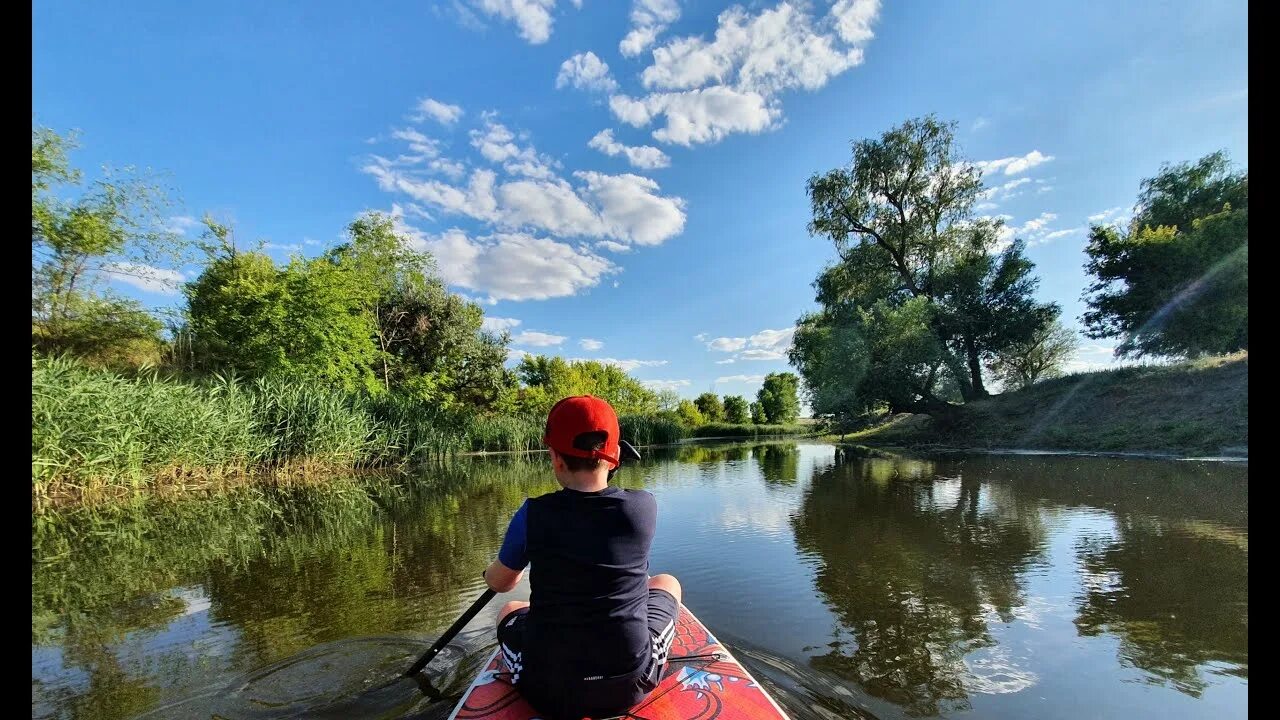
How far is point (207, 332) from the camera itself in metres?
21.0

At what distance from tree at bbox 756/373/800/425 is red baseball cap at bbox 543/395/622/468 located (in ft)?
227

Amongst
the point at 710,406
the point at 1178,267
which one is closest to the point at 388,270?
the point at 1178,267

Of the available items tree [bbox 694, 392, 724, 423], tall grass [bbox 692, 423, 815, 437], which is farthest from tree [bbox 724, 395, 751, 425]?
tall grass [bbox 692, 423, 815, 437]

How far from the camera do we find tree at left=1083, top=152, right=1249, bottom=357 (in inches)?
624

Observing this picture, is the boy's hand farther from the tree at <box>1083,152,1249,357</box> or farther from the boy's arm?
the tree at <box>1083,152,1249,357</box>

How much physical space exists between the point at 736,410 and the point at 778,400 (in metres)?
5.98

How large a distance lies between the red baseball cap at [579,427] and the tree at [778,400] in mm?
69291

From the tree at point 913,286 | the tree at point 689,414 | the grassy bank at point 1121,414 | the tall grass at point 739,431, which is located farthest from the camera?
the tree at point 689,414

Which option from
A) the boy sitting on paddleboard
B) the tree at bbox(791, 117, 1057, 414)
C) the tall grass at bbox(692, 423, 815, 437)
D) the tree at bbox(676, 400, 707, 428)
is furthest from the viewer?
the tree at bbox(676, 400, 707, 428)

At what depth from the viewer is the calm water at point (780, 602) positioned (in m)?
2.97

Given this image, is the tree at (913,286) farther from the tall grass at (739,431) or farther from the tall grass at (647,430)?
the tall grass at (739,431)

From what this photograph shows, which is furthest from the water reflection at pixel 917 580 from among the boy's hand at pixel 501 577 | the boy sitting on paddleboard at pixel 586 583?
the boy's hand at pixel 501 577

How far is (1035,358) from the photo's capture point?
1141 inches

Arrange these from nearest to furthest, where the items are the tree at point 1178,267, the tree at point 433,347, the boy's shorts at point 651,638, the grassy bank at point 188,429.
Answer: the boy's shorts at point 651,638 → the grassy bank at point 188,429 → the tree at point 1178,267 → the tree at point 433,347
